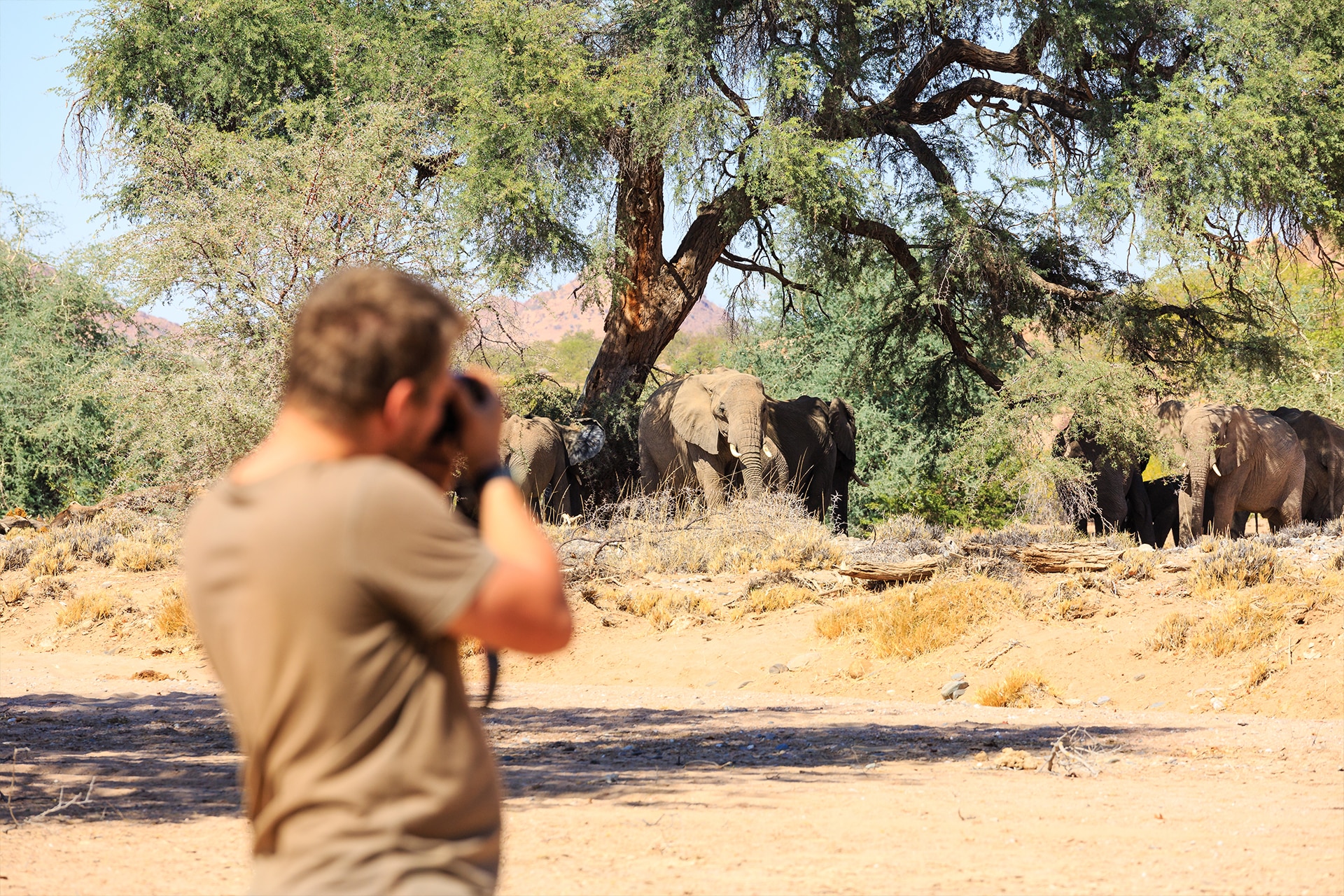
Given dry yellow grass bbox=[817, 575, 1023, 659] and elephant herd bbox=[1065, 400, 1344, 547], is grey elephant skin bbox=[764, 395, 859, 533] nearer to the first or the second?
elephant herd bbox=[1065, 400, 1344, 547]

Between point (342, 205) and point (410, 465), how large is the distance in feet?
45.9

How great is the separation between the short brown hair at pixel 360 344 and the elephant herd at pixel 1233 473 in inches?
677

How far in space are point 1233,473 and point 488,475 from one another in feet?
61.6

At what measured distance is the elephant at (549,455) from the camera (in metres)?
20.5

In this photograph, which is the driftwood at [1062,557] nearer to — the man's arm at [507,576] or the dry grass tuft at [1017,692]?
the dry grass tuft at [1017,692]

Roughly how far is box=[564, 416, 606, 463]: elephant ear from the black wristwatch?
19.9m

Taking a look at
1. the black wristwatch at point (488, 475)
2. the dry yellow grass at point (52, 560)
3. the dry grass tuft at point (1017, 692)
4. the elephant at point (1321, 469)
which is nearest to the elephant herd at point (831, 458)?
the elephant at point (1321, 469)

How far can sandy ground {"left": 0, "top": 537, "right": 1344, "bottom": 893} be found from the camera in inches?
203

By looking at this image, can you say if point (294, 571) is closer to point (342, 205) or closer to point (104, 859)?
point (104, 859)

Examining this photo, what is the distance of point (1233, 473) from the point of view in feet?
62.3

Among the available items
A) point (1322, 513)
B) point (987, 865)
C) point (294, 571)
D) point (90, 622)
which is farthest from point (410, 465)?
point (1322, 513)

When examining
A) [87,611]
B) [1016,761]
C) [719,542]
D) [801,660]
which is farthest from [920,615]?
[87,611]

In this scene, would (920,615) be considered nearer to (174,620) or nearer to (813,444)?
(174,620)

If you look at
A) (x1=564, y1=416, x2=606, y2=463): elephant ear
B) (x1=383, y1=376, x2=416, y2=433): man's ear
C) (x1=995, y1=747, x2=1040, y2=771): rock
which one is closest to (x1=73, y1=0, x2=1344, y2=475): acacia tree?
(x1=564, y1=416, x2=606, y2=463): elephant ear
